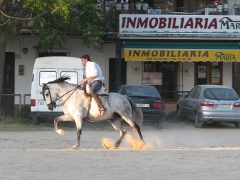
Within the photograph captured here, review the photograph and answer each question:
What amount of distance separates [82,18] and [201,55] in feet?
19.3

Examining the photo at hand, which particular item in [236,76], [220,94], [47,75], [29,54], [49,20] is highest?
[49,20]

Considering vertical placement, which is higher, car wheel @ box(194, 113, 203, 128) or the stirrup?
the stirrup

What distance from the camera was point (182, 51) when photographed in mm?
27250

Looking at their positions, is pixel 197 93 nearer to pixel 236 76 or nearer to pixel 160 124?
pixel 160 124

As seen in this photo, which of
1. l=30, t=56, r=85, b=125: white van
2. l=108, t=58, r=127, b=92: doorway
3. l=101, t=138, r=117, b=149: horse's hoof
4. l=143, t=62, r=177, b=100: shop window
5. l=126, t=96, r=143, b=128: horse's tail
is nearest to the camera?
l=101, t=138, r=117, b=149: horse's hoof

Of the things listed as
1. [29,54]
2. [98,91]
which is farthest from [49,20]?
[98,91]

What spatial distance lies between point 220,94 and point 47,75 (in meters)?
6.78

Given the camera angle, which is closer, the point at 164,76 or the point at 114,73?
the point at 114,73

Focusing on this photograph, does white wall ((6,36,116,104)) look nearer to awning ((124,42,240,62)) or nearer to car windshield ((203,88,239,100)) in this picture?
awning ((124,42,240,62))

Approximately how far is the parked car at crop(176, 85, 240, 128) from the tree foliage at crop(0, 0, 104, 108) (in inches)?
189

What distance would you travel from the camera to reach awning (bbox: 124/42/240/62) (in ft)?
89.0

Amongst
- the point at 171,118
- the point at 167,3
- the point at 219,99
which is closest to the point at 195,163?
the point at 219,99

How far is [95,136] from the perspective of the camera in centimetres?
2048

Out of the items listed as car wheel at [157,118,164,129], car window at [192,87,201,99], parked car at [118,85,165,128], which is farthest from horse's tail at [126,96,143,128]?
car window at [192,87,201,99]
